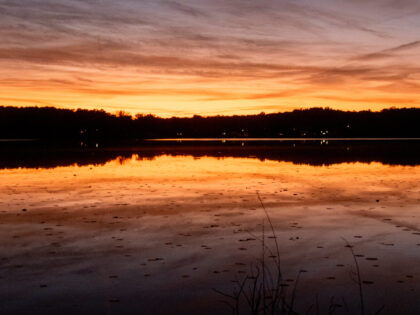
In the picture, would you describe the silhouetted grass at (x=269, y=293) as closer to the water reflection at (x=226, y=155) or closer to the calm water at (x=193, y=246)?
the calm water at (x=193, y=246)

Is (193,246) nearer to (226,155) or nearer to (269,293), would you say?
(269,293)

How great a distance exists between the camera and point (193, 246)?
1210cm

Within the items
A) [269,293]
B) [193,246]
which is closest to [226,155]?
[193,246]

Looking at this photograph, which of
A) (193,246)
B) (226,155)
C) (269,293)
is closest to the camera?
(269,293)

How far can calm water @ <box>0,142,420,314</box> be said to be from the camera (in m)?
8.50

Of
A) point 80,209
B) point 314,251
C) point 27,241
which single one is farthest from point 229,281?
point 80,209

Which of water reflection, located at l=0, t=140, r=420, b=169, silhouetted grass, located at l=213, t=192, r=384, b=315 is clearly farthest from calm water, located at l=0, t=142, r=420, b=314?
water reflection, located at l=0, t=140, r=420, b=169

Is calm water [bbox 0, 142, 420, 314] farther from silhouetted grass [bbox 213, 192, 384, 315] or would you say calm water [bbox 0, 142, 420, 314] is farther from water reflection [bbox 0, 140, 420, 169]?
water reflection [bbox 0, 140, 420, 169]

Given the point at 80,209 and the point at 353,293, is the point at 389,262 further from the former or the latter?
the point at 80,209

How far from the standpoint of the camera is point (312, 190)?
23062mm

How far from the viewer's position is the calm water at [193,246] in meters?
8.50

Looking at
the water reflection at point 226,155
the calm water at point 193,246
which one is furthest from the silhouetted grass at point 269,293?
the water reflection at point 226,155

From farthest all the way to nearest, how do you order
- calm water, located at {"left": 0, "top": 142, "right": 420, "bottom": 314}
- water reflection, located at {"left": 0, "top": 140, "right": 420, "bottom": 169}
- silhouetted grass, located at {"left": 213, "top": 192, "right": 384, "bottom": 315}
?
water reflection, located at {"left": 0, "top": 140, "right": 420, "bottom": 169}, calm water, located at {"left": 0, "top": 142, "right": 420, "bottom": 314}, silhouetted grass, located at {"left": 213, "top": 192, "right": 384, "bottom": 315}

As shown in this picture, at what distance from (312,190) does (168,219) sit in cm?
940
